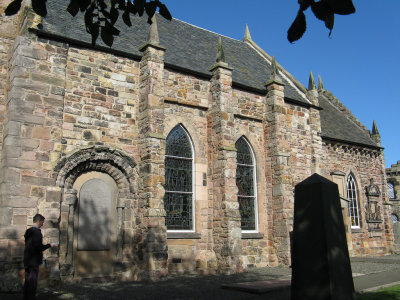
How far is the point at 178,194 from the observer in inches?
550

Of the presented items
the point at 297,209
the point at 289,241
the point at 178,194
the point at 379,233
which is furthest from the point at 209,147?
the point at 379,233

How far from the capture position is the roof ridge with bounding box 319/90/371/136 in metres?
24.1

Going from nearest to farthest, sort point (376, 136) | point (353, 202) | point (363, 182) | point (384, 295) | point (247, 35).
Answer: point (384, 295) < point (353, 202) < point (363, 182) < point (376, 136) < point (247, 35)

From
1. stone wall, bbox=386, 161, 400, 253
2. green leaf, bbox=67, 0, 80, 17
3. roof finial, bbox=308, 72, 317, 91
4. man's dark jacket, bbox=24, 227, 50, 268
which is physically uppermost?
roof finial, bbox=308, 72, 317, 91

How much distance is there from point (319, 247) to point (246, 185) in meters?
10.9

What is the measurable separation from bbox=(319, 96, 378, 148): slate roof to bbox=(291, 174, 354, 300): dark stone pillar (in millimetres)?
14953

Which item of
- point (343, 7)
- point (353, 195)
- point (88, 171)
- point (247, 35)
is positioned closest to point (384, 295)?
point (343, 7)

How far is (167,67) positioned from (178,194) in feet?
14.7

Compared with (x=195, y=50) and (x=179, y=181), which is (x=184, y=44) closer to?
(x=195, y=50)

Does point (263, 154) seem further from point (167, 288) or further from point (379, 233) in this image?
point (379, 233)

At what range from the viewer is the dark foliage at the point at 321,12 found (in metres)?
3.08

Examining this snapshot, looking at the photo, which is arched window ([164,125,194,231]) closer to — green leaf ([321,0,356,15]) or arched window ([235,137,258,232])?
arched window ([235,137,258,232])

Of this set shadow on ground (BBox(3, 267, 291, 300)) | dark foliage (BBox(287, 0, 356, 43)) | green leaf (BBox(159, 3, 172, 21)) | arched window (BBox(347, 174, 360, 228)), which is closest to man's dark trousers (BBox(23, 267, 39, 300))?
shadow on ground (BBox(3, 267, 291, 300))

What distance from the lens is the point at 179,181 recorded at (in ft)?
46.3
